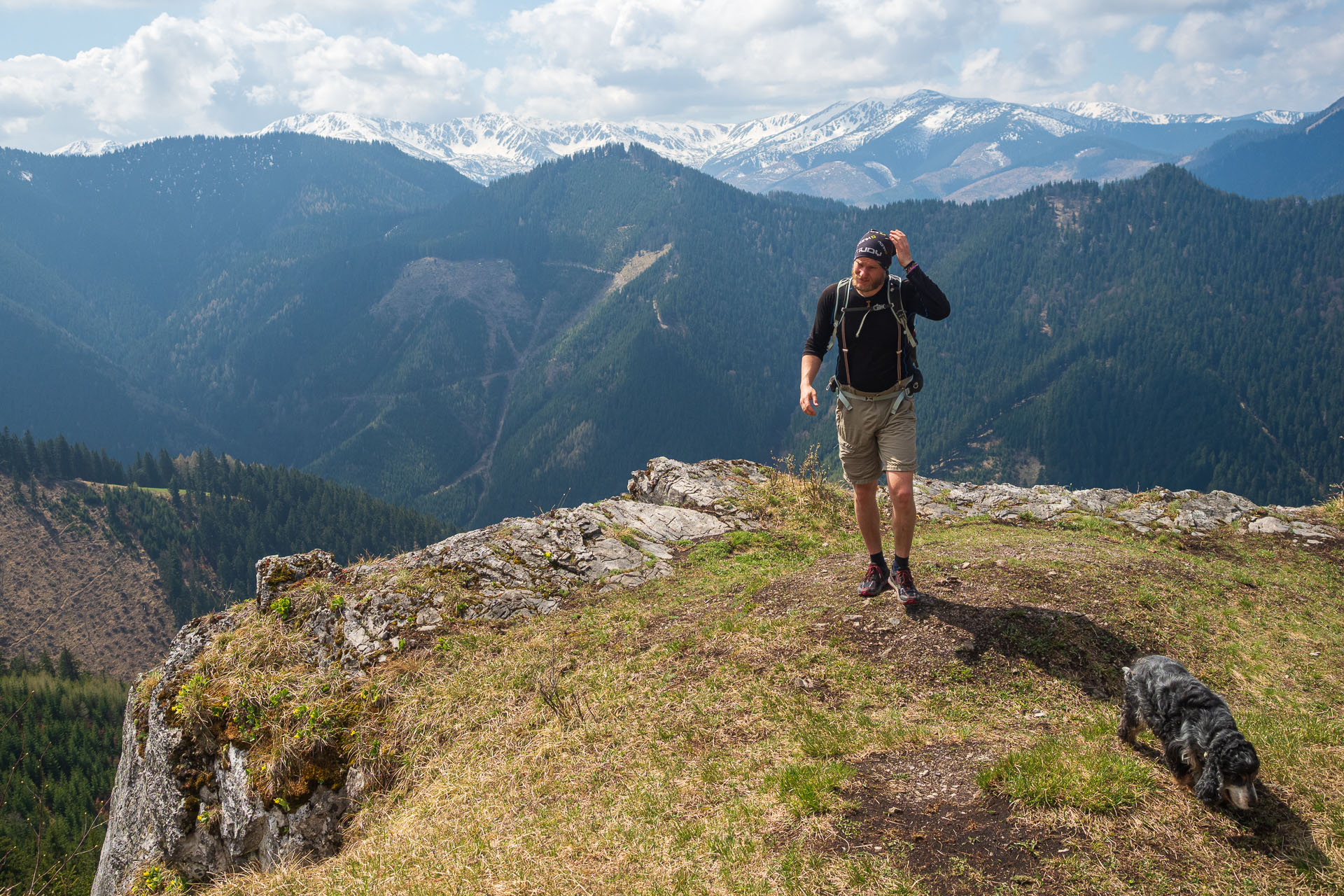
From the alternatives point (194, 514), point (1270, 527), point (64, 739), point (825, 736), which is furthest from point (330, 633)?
point (194, 514)

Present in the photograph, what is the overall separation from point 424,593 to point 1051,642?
8918 millimetres

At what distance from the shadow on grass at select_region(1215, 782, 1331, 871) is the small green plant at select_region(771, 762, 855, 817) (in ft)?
8.76

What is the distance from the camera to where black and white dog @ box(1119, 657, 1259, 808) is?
4906mm

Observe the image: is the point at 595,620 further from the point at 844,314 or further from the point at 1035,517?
the point at 1035,517

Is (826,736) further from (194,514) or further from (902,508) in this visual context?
(194,514)

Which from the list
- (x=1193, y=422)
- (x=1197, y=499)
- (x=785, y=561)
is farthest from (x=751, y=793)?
(x=1193, y=422)

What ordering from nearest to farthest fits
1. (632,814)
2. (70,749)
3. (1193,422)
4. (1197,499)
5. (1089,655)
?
1. (632,814)
2. (1089,655)
3. (1197,499)
4. (70,749)
5. (1193,422)

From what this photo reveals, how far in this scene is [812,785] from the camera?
19.0 feet

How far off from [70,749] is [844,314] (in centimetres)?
11184

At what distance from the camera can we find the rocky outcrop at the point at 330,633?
7.91m

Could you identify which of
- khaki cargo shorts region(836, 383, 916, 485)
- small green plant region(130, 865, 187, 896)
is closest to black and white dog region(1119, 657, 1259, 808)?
khaki cargo shorts region(836, 383, 916, 485)

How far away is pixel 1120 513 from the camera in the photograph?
17594 millimetres

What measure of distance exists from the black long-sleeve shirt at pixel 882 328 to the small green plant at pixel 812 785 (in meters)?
4.31

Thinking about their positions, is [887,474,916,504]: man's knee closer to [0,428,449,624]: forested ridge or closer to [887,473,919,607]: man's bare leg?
[887,473,919,607]: man's bare leg
